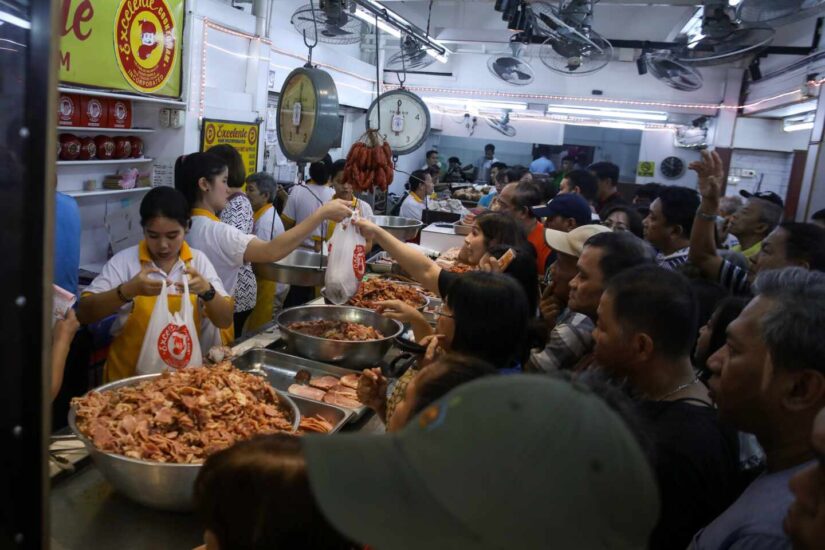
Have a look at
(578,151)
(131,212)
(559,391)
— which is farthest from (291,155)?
(578,151)

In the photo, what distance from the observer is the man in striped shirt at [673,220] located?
3.99 metres

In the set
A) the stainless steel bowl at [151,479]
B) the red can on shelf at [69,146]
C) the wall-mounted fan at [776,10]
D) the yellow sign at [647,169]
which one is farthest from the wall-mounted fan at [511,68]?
the yellow sign at [647,169]

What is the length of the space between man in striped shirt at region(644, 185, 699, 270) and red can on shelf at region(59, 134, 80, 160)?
14.6 feet

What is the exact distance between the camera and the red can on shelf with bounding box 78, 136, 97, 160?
5094mm

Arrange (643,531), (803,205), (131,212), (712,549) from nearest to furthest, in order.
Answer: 1. (643,531)
2. (712,549)
3. (131,212)
4. (803,205)

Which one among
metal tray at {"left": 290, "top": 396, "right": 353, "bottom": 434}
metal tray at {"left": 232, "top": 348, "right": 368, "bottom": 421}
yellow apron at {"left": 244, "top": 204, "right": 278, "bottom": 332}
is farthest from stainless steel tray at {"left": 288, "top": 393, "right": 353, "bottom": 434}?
yellow apron at {"left": 244, "top": 204, "right": 278, "bottom": 332}

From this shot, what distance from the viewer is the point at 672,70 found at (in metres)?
5.75

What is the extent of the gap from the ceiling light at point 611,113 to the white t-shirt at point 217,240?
1143 cm

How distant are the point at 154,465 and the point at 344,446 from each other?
111cm

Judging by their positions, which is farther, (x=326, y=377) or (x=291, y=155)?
(x=291, y=155)

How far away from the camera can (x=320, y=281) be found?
12.1 ft

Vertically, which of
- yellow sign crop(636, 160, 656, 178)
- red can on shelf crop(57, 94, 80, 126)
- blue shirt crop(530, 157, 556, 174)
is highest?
yellow sign crop(636, 160, 656, 178)

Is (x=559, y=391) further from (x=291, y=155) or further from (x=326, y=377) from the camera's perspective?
(x=291, y=155)

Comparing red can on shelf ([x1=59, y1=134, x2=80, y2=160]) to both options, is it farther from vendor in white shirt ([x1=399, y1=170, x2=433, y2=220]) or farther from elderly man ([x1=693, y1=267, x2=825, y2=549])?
elderly man ([x1=693, y1=267, x2=825, y2=549])
